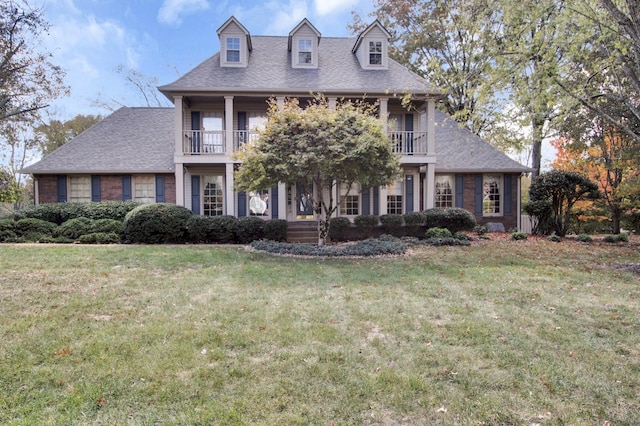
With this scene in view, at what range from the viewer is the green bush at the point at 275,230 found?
11719 millimetres

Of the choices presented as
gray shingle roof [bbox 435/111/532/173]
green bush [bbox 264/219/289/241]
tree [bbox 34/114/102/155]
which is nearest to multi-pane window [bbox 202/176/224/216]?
green bush [bbox 264/219/289/241]

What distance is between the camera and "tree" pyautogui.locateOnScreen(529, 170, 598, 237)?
13062mm

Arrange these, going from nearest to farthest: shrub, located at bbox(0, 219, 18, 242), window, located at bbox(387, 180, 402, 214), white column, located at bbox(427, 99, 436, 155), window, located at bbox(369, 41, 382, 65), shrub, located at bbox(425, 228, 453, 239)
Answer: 1. shrub, located at bbox(0, 219, 18, 242)
2. shrub, located at bbox(425, 228, 453, 239)
3. white column, located at bbox(427, 99, 436, 155)
4. window, located at bbox(369, 41, 382, 65)
5. window, located at bbox(387, 180, 402, 214)

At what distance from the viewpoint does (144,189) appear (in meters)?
14.8

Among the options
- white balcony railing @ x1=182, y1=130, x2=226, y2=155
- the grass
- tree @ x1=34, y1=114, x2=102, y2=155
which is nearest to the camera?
the grass

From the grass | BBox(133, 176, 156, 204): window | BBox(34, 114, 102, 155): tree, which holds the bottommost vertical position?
the grass

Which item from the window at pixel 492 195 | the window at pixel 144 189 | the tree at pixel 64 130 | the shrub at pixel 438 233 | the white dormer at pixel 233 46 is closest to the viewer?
the shrub at pixel 438 233

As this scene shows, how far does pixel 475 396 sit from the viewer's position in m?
2.78

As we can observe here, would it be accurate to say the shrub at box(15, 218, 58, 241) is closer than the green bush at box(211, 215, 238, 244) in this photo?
Yes

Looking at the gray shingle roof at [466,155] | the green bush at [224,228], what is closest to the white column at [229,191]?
the green bush at [224,228]

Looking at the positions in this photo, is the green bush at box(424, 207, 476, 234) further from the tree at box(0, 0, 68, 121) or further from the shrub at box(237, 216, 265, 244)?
the tree at box(0, 0, 68, 121)

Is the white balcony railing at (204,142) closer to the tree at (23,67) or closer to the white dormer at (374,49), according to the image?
the tree at (23,67)

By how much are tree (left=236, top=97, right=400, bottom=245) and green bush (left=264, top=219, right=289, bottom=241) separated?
2.06 m

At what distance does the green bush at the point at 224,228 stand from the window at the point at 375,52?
9035 mm
